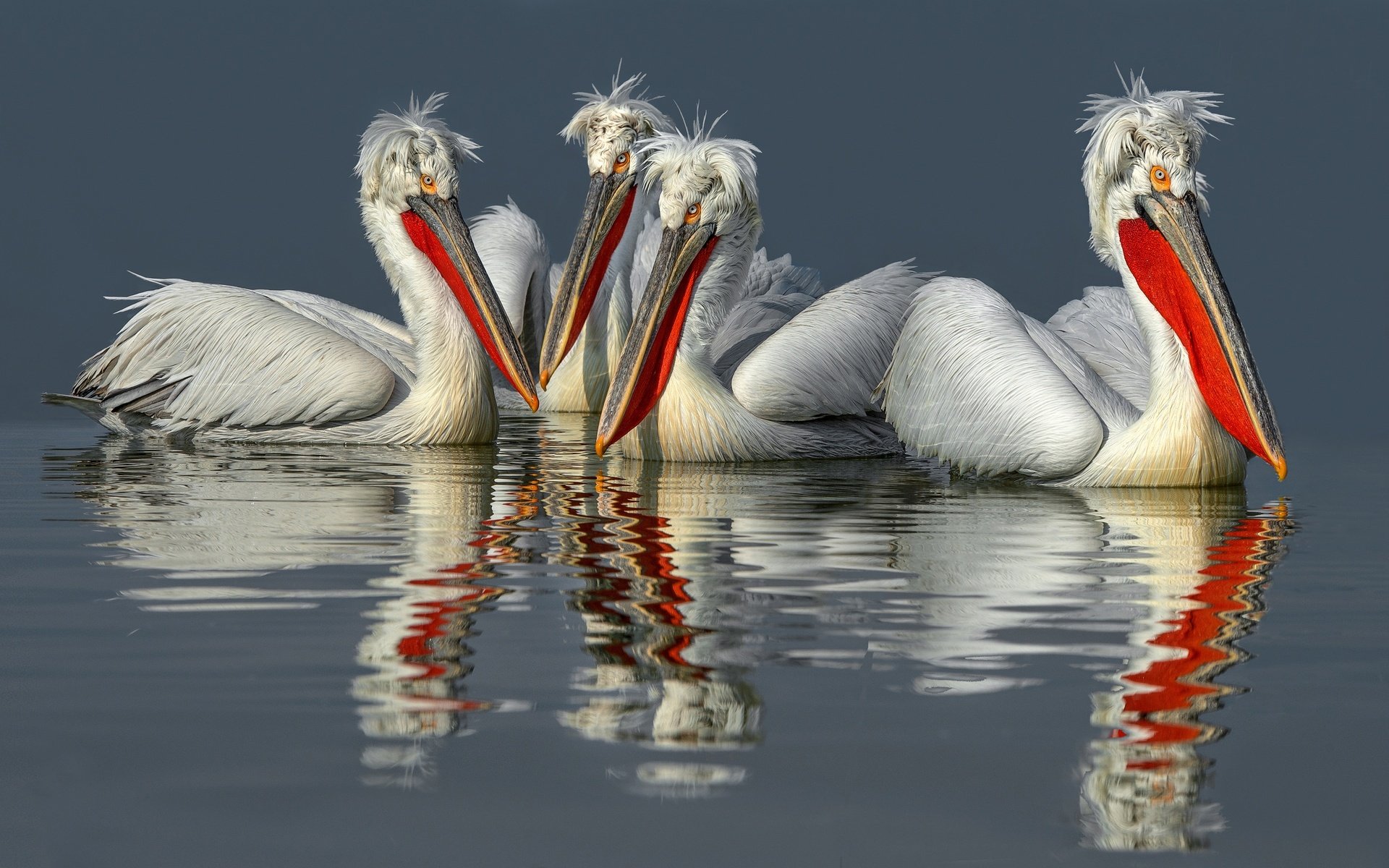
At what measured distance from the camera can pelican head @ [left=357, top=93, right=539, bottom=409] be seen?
7715mm

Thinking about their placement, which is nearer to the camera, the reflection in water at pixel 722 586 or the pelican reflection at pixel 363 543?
the reflection in water at pixel 722 586

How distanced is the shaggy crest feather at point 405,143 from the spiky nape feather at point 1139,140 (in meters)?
3.02

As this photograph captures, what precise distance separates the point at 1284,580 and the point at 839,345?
3227 mm

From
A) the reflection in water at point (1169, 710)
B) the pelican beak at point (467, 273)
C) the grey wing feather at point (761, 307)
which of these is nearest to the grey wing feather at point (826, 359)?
the grey wing feather at point (761, 307)

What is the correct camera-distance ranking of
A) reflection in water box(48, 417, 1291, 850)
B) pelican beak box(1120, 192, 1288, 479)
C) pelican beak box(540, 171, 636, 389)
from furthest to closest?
pelican beak box(540, 171, 636, 389), pelican beak box(1120, 192, 1288, 479), reflection in water box(48, 417, 1291, 850)

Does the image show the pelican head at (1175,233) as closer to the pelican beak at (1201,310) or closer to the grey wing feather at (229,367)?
the pelican beak at (1201,310)

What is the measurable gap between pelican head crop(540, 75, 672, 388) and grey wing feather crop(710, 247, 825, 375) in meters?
0.80

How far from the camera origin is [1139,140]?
6.11 metres

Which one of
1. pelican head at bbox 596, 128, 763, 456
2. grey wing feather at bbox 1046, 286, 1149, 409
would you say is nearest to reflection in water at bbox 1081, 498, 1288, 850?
grey wing feather at bbox 1046, 286, 1149, 409

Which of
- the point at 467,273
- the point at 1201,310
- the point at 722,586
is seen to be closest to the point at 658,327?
the point at 467,273

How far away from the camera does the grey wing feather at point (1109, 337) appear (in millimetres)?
6648

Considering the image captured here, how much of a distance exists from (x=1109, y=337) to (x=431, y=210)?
314 centimetres

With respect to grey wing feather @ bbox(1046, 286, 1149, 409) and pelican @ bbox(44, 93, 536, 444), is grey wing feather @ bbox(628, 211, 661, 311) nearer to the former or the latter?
pelican @ bbox(44, 93, 536, 444)

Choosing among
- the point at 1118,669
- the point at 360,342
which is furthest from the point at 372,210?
the point at 1118,669
